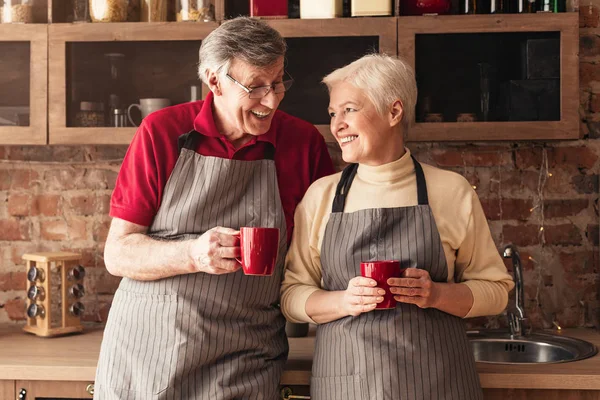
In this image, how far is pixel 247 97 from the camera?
198 cm

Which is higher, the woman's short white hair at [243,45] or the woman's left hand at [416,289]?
the woman's short white hair at [243,45]

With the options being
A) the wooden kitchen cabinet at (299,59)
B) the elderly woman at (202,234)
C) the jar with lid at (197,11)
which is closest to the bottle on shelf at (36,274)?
the wooden kitchen cabinet at (299,59)

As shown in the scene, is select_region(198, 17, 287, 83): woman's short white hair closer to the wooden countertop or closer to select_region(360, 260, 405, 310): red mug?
select_region(360, 260, 405, 310): red mug

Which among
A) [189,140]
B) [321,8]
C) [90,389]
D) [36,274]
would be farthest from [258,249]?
[36,274]

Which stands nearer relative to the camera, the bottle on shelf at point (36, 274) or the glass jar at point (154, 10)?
the glass jar at point (154, 10)

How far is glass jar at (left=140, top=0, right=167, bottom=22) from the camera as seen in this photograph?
252 centimetres

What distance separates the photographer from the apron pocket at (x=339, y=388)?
6.15 feet

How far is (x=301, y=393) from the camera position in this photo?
84.8 inches

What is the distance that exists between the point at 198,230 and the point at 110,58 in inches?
33.1

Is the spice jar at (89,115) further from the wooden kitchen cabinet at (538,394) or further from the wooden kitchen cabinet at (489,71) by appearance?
the wooden kitchen cabinet at (538,394)

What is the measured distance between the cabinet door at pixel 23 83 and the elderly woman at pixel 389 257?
1.04 meters

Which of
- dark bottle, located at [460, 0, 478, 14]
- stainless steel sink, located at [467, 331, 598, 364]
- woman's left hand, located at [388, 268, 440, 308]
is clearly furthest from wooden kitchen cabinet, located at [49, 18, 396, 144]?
stainless steel sink, located at [467, 331, 598, 364]

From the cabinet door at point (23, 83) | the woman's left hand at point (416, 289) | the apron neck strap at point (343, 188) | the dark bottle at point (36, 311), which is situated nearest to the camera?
the woman's left hand at point (416, 289)

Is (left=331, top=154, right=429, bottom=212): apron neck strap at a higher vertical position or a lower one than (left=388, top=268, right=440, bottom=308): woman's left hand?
higher
